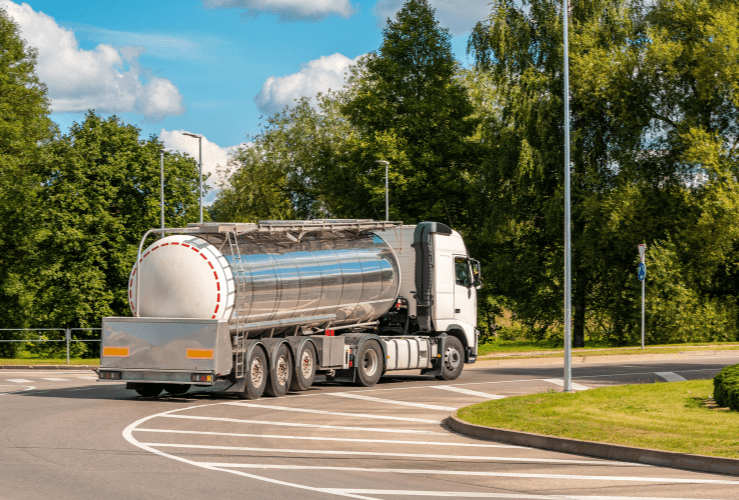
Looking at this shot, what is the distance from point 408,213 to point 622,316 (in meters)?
12.3

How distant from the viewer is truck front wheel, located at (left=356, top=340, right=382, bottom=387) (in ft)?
70.6

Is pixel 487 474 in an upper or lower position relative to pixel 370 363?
lower

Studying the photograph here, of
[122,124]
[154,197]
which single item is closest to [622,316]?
[154,197]

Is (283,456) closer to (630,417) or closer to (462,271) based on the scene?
(630,417)

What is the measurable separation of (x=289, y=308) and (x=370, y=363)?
11.0 feet

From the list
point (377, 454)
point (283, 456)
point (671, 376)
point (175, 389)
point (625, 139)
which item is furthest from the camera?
point (625, 139)

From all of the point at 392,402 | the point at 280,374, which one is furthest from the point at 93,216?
the point at 392,402

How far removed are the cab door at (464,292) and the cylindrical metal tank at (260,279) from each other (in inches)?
94.6

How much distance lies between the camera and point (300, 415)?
1593 centimetres

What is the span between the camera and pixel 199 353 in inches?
669

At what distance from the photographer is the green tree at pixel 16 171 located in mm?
47688

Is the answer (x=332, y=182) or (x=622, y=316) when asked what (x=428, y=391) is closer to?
(x=622, y=316)

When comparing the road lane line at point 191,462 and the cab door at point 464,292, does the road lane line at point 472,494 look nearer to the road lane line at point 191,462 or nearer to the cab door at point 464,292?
the road lane line at point 191,462

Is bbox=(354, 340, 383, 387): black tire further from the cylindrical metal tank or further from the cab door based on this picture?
the cab door
